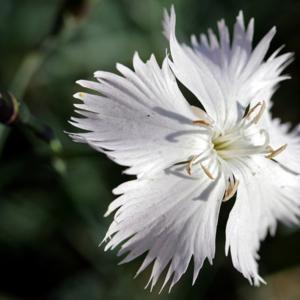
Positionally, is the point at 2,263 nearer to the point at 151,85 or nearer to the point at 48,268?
the point at 48,268

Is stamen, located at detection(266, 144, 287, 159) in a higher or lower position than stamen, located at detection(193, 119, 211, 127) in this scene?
higher

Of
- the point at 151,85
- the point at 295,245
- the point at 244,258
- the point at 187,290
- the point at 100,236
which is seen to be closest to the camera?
the point at 151,85

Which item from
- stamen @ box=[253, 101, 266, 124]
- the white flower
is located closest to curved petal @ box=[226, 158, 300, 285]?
the white flower

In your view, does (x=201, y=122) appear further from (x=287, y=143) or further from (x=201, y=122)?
(x=287, y=143)

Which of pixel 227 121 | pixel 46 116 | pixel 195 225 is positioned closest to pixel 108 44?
pixel 46 116

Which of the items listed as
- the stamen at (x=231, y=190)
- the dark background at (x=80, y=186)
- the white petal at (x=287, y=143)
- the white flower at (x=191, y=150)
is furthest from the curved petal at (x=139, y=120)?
the dark background at (x=80, y=186)

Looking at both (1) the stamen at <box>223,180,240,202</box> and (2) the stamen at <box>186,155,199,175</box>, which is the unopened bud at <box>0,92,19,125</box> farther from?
(1) the stamen at <box>223,180,240,202</box>

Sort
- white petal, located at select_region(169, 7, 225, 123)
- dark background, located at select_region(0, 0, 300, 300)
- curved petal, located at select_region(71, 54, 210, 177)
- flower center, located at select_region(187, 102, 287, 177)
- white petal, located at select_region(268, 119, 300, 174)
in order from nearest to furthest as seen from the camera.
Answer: curved petal, located at select_region(71, 54, 210, 177) < white petal, located at select_region(169, 7, 225, 123) < flower center, located at select_region(187, 102, 287, 177) < white petal, located at select_region(268, 119, 300, 174) < dark background, located at select_region(0, 0, 300, 300)
